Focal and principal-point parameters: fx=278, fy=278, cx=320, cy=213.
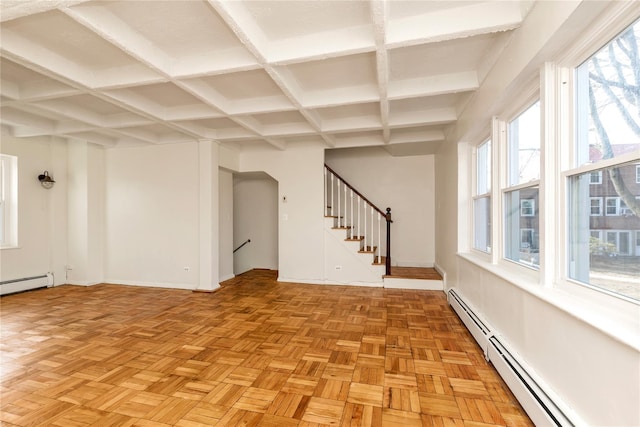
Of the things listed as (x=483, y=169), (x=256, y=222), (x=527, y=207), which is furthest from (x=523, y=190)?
(x=256, y=222)

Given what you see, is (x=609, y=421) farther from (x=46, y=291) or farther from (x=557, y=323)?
(x=46, y=291)

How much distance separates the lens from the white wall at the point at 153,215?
4.85 meters

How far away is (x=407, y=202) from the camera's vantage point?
586 centimetres

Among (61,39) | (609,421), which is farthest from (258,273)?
(609,421)

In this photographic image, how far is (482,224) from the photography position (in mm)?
3225

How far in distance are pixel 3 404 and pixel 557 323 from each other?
3.40 metres

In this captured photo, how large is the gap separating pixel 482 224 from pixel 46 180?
683 cm

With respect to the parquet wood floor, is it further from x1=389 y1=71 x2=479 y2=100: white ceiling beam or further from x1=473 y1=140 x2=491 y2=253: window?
x1=389 y1=71 x2=479 y2=100: white ceiling beam

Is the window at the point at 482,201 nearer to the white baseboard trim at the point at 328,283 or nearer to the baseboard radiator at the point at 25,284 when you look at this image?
the white baseboard trim at the point at 328,283

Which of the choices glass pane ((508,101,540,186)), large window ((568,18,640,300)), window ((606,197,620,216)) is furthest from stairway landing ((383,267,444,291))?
window ((606,197,620,216))

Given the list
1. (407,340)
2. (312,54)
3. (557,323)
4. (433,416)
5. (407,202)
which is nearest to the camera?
(557,323)

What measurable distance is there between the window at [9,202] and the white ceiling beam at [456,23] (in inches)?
239

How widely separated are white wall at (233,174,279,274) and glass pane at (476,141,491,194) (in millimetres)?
4180

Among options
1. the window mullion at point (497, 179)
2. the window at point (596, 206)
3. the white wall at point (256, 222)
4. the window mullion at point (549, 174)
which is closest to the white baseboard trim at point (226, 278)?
the white wall at point (256, 222)
